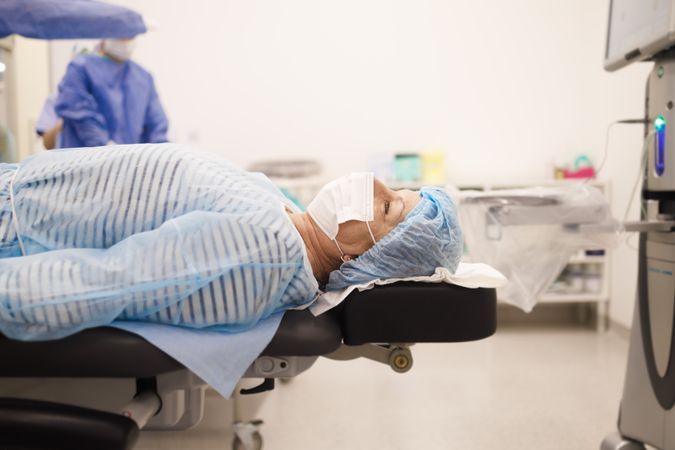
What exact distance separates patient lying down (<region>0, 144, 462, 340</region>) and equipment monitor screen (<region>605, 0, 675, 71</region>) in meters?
0.70

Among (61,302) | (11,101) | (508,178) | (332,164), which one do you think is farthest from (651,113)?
(11,101)

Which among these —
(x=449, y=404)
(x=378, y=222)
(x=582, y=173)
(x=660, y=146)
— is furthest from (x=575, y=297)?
(x=378, y=222)

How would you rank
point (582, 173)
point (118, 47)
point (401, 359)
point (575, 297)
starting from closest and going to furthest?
point (401, 359) → point (118, 47) → point (575, 297) → point (582, 173)

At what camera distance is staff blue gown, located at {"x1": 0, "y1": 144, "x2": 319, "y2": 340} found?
841 millimetres

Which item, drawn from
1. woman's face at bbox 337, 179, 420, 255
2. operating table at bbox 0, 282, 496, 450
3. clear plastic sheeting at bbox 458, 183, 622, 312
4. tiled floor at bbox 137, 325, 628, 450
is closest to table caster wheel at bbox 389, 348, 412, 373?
operating table at bbox 0, 282, 496, 450

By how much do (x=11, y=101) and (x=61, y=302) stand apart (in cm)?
250

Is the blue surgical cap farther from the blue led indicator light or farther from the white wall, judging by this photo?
the white wall

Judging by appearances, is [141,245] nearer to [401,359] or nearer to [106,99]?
[401,359]

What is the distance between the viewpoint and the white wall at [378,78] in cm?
352

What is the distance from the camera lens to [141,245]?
888 millimetres

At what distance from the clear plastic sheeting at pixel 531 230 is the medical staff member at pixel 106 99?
1647 mm

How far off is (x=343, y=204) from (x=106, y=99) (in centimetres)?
174

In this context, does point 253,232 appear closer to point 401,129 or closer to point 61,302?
point 61,302

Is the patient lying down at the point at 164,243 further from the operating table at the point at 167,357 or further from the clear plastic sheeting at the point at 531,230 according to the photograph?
the clear plastic sheeting at the point at 531,230
